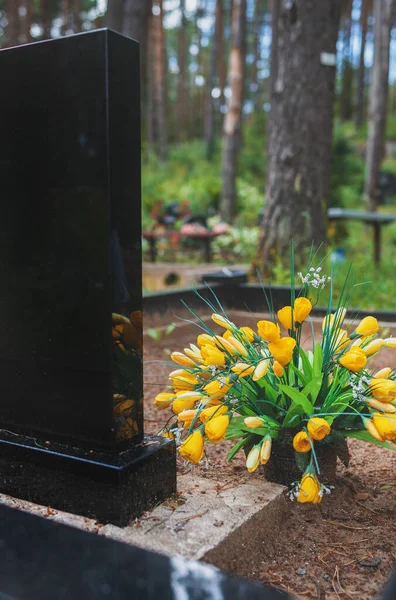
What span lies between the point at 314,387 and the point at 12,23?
1875 cm

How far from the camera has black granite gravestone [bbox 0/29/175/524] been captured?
64.8 inches

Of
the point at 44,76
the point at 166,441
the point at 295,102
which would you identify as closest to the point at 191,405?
the point at 166,441

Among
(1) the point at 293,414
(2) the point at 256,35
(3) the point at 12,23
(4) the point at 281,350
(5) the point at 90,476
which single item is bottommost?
(5) the point at 90,476

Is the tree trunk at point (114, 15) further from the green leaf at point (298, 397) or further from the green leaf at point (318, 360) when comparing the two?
the green leaf at point (298, 397)

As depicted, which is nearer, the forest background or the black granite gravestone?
the black granite gravestone

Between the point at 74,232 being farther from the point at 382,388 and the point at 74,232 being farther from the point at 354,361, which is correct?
the point at 382,388

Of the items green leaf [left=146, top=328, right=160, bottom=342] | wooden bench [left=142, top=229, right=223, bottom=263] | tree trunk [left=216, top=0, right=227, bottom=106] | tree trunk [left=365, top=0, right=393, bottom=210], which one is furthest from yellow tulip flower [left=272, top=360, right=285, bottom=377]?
tree trunk [left=216, top=0, right=227, bottom=106]

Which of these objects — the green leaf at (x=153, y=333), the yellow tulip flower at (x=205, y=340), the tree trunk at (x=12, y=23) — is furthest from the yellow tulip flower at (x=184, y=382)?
the tree trunk at (x=12, y=23)

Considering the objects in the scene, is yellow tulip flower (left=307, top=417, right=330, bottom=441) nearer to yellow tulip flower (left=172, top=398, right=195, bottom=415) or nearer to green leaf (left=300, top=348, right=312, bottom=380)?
green leaf (left=300, top=348, right=312, bottom=380)

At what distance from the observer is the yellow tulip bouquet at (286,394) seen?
1767 millimetres

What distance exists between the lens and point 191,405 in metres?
1.99

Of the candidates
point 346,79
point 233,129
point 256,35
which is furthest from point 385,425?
point 256,35

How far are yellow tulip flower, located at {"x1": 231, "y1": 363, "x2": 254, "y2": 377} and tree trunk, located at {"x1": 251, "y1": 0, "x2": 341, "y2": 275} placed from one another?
3979mm

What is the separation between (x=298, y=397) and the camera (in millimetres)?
1806
